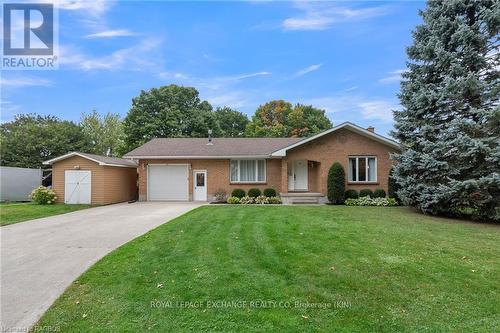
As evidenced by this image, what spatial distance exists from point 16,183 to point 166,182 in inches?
450

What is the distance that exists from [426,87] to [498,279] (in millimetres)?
9255

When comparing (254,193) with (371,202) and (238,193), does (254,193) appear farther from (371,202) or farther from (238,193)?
(371,202)

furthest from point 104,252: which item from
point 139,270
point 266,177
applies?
point 266,177

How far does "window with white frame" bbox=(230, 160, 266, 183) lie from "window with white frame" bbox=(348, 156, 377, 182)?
520cm

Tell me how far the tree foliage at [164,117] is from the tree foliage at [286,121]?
687 centimetres

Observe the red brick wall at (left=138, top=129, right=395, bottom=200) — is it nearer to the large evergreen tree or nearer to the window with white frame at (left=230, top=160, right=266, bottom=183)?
the window with white frame at (left=230, top=160, right=266, bottom=183)

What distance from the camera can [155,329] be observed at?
3.28 meters

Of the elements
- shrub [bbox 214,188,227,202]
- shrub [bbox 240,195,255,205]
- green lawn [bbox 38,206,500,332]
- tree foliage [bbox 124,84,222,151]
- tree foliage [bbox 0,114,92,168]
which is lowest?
green lawn [bbox 38,206,500,332]

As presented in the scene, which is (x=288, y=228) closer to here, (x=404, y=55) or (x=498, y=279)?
(x=498, y=279)

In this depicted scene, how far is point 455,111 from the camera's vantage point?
37.1 feet

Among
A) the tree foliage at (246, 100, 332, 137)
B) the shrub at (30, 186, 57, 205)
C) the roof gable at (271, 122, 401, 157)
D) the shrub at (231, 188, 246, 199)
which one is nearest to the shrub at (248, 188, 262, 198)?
the shrub at (231, 188, 246, 199)

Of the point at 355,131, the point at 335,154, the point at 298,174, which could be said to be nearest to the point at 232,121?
the point at 298,174

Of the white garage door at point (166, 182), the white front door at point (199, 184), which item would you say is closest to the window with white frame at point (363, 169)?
the white front door at point (199, 184)

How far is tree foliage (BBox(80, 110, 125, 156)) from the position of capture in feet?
134
